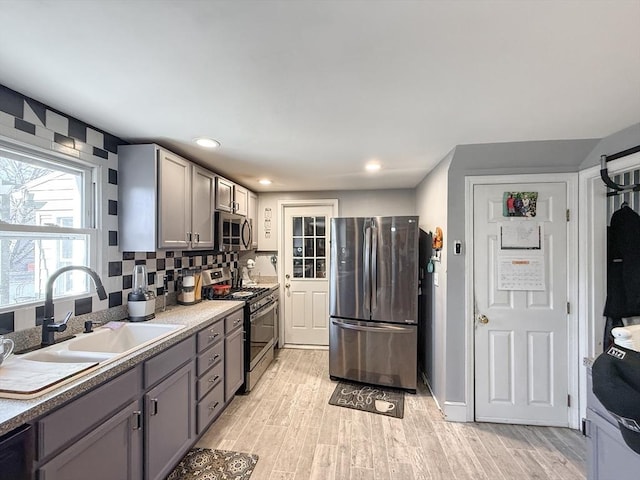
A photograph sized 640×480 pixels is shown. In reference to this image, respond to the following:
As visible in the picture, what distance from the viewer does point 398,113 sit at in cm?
170

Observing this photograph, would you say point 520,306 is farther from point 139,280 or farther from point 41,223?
point 41,223

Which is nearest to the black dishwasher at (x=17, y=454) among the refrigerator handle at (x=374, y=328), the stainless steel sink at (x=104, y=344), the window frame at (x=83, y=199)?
the stainless steel sink at (x=104, y=344)

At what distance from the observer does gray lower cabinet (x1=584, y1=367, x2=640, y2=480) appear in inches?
49.3

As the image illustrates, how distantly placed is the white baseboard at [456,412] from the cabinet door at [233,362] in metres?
1.85

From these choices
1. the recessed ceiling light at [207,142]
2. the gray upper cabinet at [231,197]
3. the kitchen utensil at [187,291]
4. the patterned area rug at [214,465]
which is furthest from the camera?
the gray upper cabinet at [231,197]

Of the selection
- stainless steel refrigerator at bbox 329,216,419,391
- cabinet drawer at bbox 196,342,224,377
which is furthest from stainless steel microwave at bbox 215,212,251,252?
stainless steel refrigerator at bbox 329,216,419,391

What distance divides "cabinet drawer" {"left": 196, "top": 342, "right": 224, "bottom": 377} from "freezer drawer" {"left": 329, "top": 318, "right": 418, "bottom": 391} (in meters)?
1.25

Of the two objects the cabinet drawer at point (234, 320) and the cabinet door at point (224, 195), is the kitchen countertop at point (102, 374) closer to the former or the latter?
the cabinet drawer at point (234, 320)

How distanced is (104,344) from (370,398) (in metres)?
2.26

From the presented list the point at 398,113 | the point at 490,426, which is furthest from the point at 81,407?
the point at 490,426

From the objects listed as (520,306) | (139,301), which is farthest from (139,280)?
(520,306)

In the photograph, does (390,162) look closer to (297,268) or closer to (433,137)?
(433,137)

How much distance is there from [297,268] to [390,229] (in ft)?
5.50

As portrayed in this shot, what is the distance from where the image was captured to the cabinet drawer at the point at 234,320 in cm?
250
